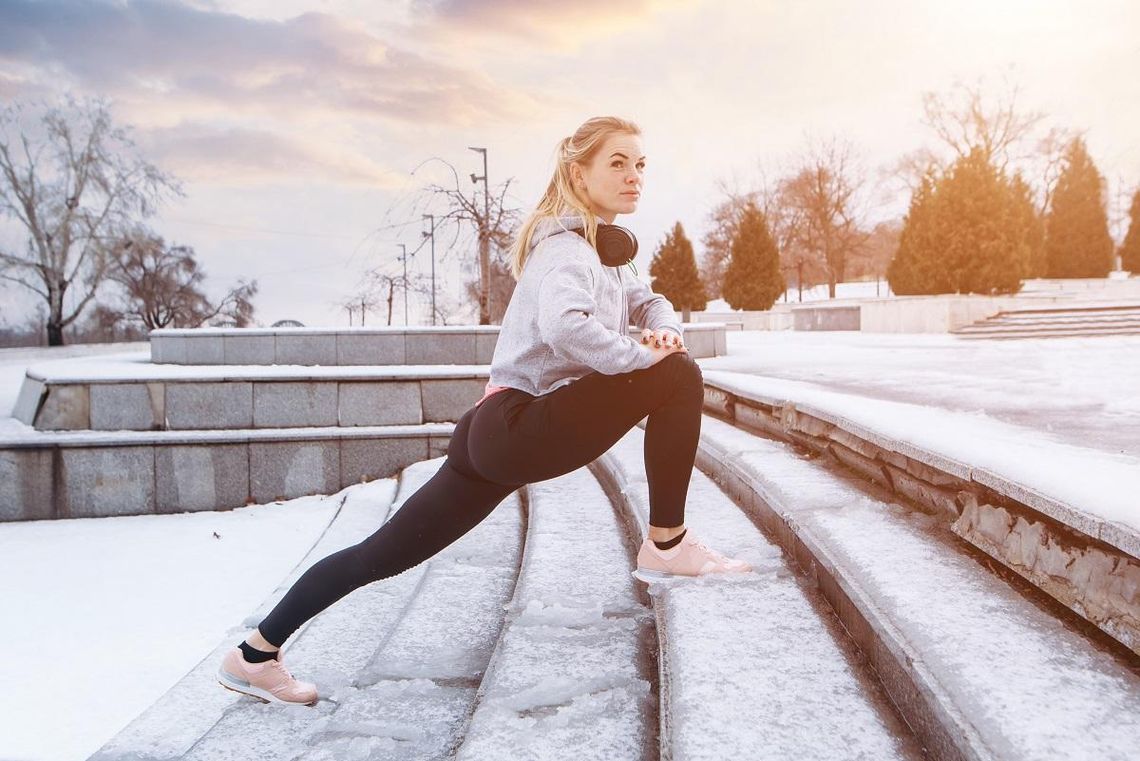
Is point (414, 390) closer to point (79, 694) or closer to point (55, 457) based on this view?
point (55, 457)

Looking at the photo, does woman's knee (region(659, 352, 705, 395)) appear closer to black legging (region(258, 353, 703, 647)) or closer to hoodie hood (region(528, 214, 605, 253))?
black legging (region(258, 353, 703, 647))

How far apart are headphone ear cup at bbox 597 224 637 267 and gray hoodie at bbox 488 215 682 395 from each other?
0.12 feet

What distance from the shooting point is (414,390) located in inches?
286

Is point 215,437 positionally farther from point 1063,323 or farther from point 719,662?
point 1063,323

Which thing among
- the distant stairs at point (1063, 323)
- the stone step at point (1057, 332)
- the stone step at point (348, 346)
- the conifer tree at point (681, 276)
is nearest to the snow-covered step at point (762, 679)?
the stone step at point (348, 346)

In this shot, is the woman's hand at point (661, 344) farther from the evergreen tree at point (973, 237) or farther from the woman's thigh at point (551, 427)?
the evergreen tree at point (973, 237)

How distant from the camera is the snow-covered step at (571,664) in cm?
176

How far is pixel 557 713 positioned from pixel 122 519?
22.0 ft

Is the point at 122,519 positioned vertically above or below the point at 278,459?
below

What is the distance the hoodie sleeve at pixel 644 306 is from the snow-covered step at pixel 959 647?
2.71 feet

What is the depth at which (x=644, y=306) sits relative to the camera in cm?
252

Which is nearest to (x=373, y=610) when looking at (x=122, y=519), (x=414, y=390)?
(x=414, y=390)

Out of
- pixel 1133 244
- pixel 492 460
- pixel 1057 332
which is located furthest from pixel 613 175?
pixel 1133 244

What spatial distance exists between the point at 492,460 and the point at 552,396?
0.74ft
